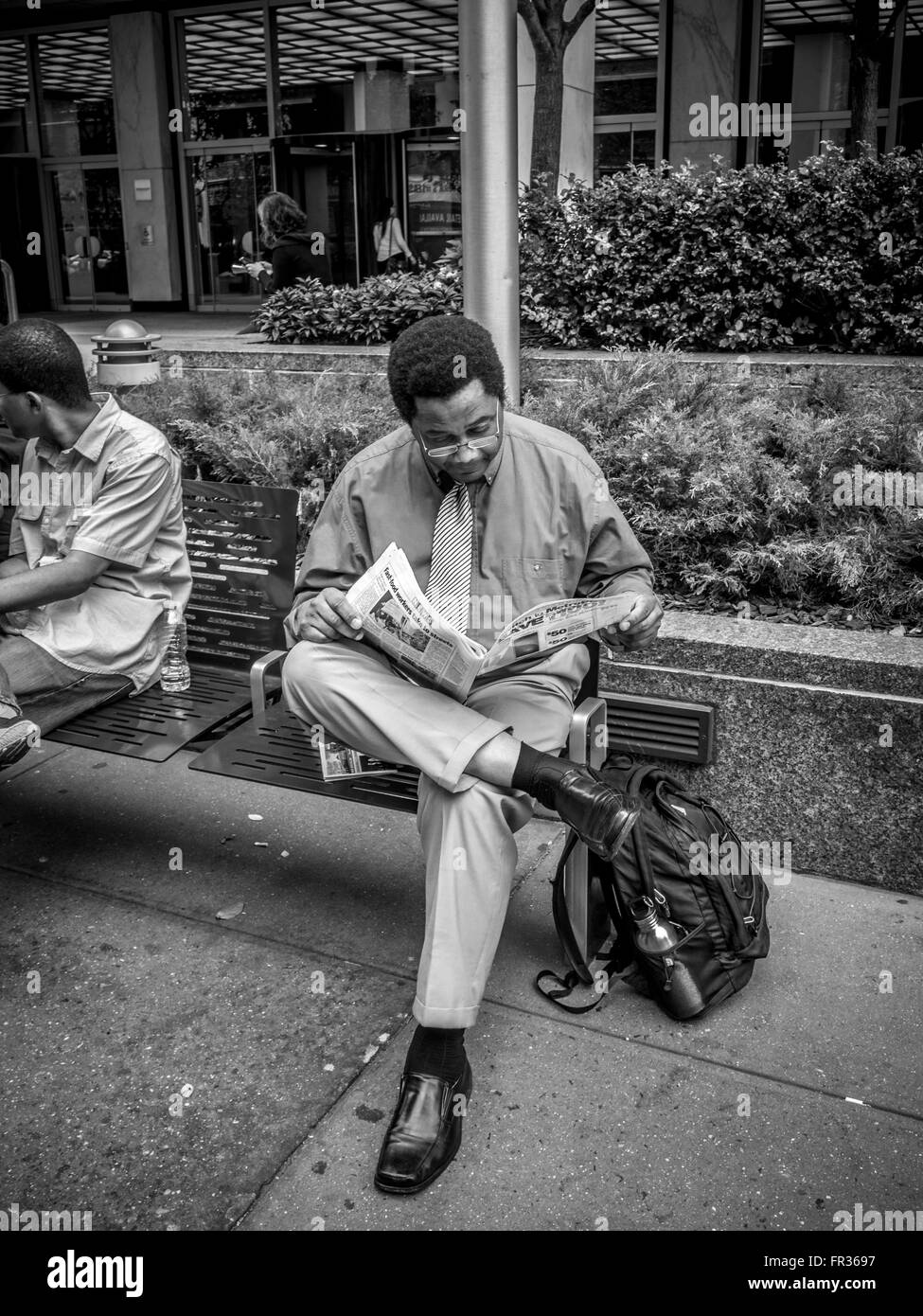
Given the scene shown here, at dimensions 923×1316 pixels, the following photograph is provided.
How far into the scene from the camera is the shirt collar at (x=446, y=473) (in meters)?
3.09

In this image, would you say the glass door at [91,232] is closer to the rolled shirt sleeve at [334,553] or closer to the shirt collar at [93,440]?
the shirt collar at [93,440]

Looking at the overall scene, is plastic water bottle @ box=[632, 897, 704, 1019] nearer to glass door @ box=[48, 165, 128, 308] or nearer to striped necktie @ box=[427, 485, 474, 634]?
striped necktie @ box=[427, 485, 474, 634]

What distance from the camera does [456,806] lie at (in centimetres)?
270

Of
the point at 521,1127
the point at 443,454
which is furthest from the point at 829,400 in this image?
the point at 521,1127

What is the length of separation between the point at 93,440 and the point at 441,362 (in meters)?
1.34

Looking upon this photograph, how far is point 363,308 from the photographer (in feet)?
26.8

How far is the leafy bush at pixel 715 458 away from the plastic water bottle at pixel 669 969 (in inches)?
58.9

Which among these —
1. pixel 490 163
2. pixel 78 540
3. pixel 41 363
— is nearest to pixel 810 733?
pixel 78 540

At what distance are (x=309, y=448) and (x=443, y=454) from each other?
92.9 inches

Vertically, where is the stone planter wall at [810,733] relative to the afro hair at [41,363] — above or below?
below

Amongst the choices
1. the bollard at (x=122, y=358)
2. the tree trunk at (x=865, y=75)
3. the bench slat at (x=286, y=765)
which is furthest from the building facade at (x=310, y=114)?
the bench slat at (x=286, y=765)

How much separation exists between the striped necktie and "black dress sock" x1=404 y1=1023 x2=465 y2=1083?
1.06 metres

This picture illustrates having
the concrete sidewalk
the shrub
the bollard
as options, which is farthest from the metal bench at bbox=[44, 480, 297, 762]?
the bollard
